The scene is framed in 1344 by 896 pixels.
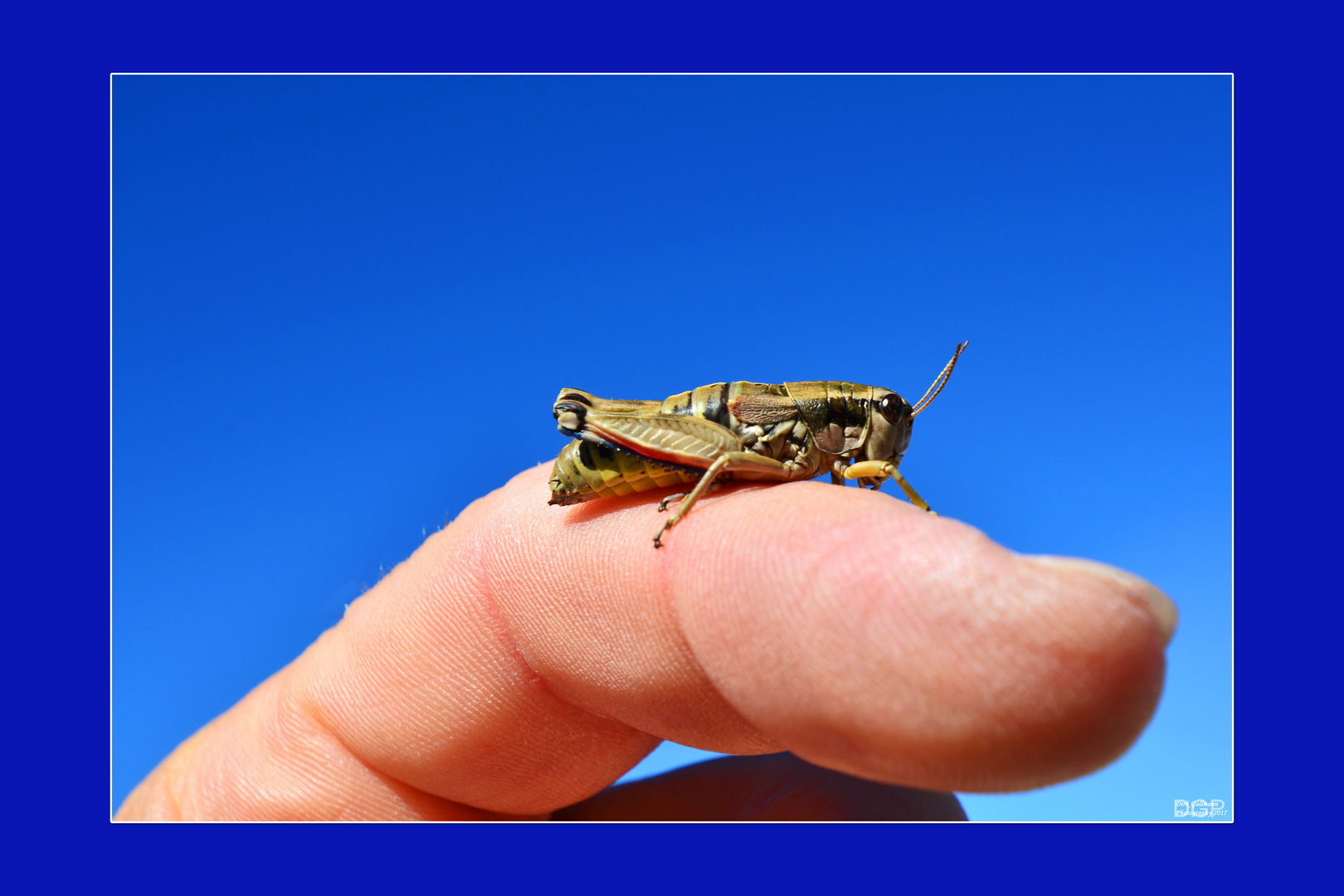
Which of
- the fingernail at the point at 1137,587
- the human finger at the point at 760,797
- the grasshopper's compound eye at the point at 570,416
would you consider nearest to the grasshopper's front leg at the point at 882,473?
the fingernail at the point at 1137,587

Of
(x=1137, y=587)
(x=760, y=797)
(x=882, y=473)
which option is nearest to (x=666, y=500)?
(x=882, y=473)

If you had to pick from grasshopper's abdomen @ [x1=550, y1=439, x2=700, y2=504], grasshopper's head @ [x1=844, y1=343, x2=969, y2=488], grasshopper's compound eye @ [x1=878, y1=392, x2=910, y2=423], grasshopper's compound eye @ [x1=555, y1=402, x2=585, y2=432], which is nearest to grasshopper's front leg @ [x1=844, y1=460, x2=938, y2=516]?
grasshopper's head @ [x1=844, y1=343, x2=969, y2=488]

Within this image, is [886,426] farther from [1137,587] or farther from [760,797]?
[760,797]

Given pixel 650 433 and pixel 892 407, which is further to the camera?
pixel 892 407

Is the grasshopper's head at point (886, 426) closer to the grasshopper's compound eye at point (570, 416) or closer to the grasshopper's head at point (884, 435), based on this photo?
the grasshopper's head at point (884, 435)

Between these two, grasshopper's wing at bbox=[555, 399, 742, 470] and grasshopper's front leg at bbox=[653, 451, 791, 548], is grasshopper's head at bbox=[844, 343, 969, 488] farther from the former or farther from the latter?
grasshopper's wing at bbox=[555, 399, 742, 470]

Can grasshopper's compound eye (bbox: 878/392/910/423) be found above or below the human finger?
above

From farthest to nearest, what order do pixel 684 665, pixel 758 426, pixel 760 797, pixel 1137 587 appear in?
1. pixel 760 797
2. pixel 758 426
3. pixel 684 665
4. pixel 1137 587

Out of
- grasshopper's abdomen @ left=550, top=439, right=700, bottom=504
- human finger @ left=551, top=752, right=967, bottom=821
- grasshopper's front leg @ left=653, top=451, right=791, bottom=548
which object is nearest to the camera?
grasshopper's front leg @ left=653, top=451, right=791, bottom=548
